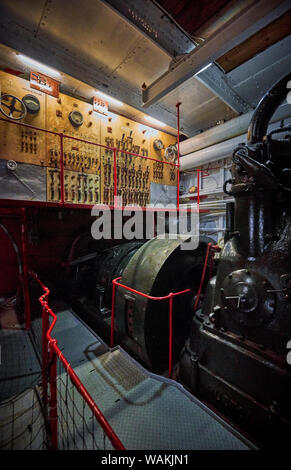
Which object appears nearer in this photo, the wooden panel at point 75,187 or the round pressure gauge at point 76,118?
the wooden panel at point 75,187

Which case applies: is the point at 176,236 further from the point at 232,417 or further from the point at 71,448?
the point at 71,448

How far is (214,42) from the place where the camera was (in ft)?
9.88

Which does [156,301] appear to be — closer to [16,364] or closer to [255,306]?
[255,306]

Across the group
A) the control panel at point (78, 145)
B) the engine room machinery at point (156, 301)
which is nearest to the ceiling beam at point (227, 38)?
the control panel at point (78, 145)

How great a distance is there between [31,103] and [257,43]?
5.18 meters

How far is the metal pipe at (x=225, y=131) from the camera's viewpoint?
14.4 feet

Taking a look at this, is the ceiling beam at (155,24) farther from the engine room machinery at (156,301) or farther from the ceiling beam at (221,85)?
the engine room machinery at (156,301)

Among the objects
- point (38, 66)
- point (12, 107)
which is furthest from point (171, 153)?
point (12, 107)

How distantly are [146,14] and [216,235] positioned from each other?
5.43 m

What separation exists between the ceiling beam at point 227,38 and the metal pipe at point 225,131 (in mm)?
1989

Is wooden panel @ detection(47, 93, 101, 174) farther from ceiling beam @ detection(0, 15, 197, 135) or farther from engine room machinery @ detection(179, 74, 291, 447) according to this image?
engine room machinery @ detection(179, 74, 291, 447)

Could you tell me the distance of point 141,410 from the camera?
2.00 meters

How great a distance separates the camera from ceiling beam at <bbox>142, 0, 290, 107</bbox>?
253 centimetres

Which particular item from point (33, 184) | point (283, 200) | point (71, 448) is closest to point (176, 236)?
point (283, 200)
